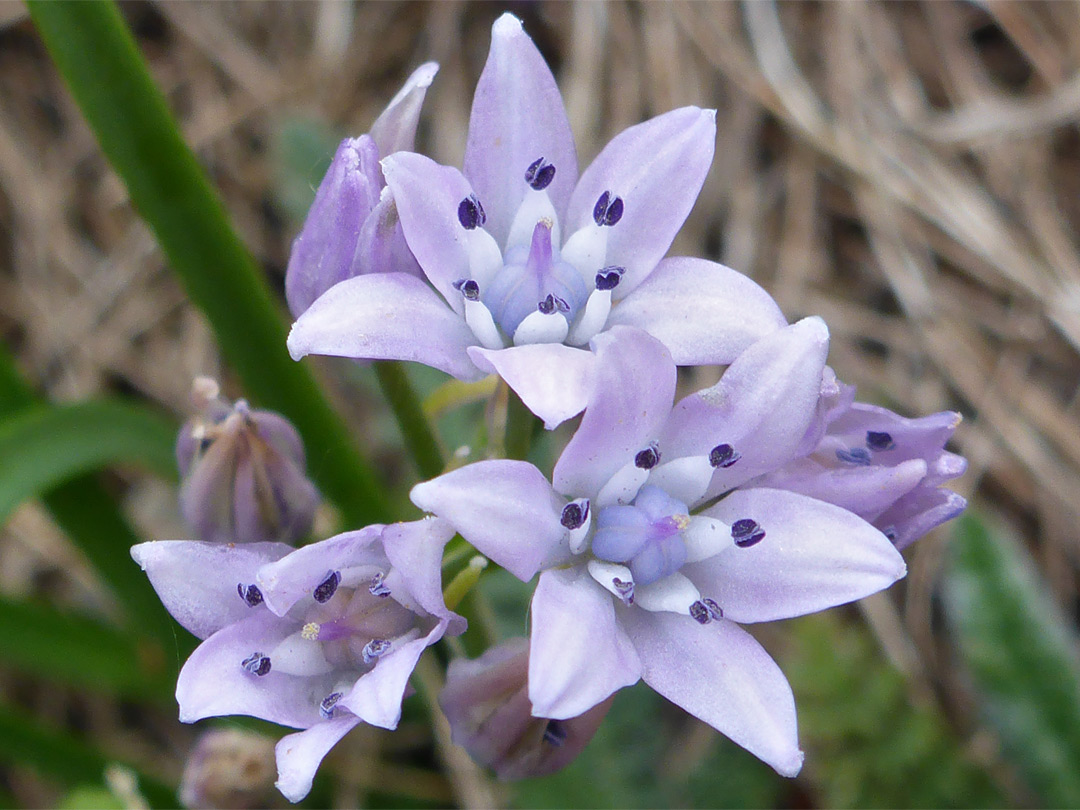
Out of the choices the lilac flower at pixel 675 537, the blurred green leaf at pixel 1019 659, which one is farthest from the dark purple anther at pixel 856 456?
the blurred green leaf at pixel 1019 659

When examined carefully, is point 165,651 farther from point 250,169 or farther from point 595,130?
point 595,130

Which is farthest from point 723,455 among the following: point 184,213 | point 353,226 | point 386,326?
point 184,213

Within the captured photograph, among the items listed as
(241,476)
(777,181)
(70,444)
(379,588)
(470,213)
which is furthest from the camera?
(777,181)

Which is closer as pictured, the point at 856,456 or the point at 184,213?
the point at 856,456

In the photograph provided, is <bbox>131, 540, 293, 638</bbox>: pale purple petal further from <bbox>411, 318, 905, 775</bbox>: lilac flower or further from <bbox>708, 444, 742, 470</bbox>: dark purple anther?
<bbox>708, 444, 742, 470</bbox>: dark purple anther

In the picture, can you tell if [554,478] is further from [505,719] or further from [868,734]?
[868,734]

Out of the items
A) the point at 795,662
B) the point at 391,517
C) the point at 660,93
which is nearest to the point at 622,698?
the point at 795,662

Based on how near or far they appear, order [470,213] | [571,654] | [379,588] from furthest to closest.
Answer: [470,213] → [379,588] → [571,654]
